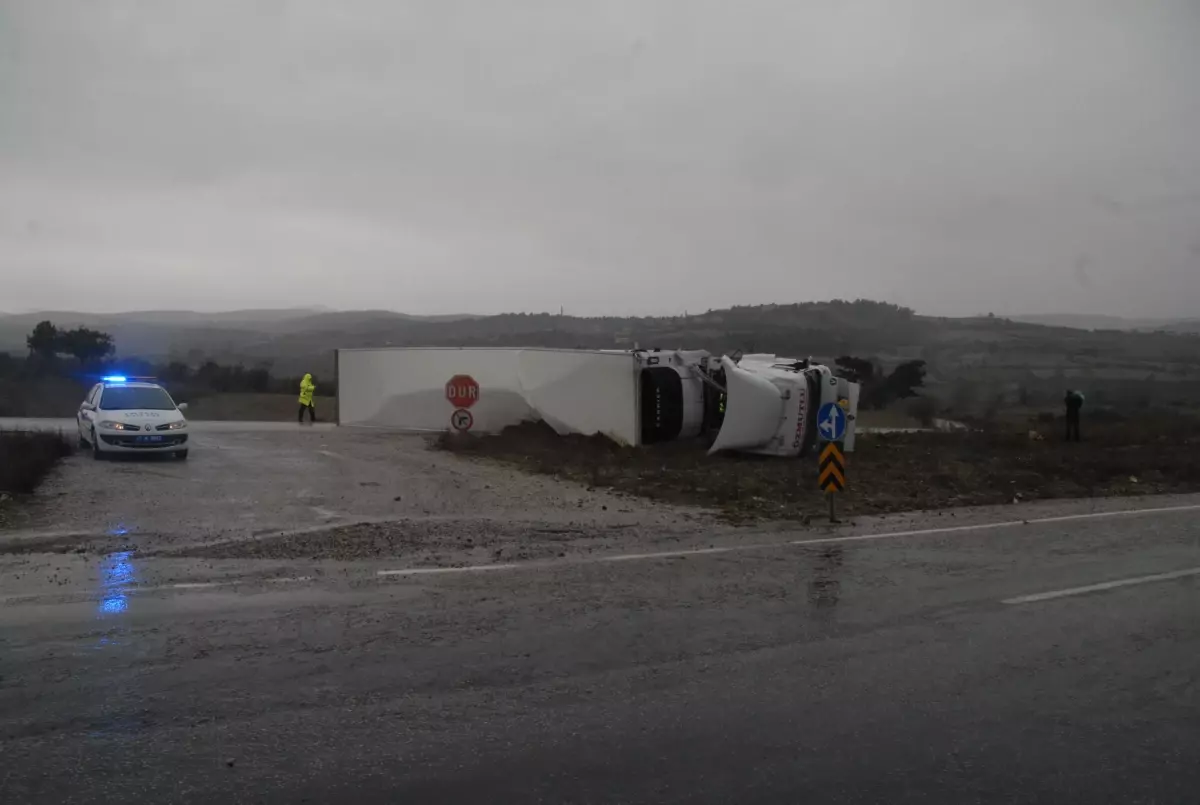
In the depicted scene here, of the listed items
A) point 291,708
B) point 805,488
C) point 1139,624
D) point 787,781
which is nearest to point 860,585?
point 1139,624

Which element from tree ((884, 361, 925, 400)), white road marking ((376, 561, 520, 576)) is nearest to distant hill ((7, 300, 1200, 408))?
tree ((884, 361, 925, 400))

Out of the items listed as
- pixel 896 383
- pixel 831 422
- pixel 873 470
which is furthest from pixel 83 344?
pixel 831 422

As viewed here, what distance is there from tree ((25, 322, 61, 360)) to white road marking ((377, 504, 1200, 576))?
5002cm

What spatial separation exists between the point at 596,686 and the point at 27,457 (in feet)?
46.0

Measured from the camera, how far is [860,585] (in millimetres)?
9219

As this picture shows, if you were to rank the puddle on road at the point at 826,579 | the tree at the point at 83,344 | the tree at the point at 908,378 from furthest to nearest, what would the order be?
the tree at the point at 83,344, the tree at the point at 908,378, the puddle on road at the point at 826,579

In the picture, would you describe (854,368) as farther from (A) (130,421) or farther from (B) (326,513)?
(A) (130,421)

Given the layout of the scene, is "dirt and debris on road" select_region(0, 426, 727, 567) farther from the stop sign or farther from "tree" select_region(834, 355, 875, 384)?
"tree" select_region(834, 355, 875, 384)

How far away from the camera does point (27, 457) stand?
16391mm

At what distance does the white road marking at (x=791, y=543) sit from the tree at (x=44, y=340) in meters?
50.0

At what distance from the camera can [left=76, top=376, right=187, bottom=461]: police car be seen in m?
19.0

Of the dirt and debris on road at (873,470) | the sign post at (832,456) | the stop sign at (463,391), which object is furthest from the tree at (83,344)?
the sign post at (832,456)

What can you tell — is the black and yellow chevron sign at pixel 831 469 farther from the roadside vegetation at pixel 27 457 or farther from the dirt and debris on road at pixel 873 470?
the roadside vegetation at pixel 27 457

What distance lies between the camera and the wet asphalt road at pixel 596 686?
4.76 meters
